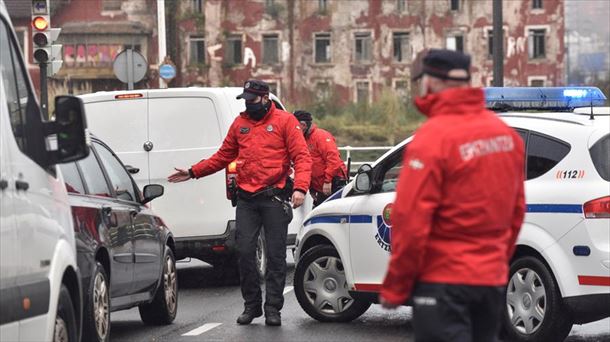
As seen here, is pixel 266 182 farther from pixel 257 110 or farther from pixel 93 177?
pixel 93 177

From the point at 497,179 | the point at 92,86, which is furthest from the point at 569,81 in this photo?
the point at 497,179

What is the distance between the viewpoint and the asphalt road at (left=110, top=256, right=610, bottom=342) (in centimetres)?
1127

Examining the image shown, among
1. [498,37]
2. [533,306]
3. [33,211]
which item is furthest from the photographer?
[498,37]

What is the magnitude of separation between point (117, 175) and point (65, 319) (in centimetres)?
374

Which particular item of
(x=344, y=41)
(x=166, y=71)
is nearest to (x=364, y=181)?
(x=166, y=71)

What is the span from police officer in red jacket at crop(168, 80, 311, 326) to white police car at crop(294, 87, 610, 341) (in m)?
0.64

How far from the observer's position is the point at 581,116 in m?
10.5

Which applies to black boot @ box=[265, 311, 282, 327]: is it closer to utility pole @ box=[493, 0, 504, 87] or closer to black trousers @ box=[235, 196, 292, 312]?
black trousers @ box=[235, 196, 292, 312]

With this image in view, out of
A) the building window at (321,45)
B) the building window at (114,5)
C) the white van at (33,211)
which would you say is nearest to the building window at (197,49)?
the building window at (114,5)

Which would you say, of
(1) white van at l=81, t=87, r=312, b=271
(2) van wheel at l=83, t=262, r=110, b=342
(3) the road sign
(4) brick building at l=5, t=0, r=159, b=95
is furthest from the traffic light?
(4) brick building at l=5, t=0, r=159, b=95

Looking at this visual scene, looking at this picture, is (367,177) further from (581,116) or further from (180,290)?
(180,290)

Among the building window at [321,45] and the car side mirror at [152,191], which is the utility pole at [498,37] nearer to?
the car side mirror at [152,191]

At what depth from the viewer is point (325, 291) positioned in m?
12.1

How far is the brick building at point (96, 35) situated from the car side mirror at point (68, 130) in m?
77.4
